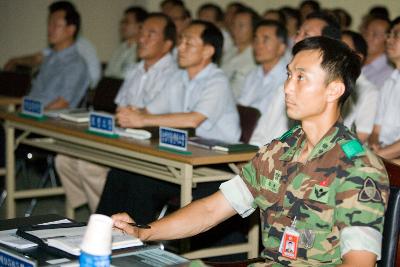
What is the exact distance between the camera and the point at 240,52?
6.42 metres

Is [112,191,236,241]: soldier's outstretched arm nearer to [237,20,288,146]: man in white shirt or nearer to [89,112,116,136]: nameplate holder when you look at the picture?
[89,112,116,136]: nameplate holder

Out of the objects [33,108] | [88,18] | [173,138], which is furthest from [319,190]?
[88,18]

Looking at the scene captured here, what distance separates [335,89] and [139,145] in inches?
58.5

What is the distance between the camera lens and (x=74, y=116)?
13.3ft

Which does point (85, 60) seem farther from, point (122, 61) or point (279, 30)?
point (279, 30)

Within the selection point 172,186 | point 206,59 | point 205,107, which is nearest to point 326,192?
point 172,186

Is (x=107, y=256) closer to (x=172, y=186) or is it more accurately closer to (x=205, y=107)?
(x=172, y=186)

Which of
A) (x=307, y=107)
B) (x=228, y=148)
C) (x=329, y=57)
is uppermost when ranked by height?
(x=329, y=57)

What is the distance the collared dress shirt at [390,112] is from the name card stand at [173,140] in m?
1.34

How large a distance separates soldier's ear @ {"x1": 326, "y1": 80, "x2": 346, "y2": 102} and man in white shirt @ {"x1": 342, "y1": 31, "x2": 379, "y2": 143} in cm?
173

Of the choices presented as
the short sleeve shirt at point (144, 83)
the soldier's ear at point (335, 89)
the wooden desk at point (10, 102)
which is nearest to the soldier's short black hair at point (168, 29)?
the short sleeve shirt at point (144, 83)

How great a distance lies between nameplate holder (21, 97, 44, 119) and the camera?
4.09 metres

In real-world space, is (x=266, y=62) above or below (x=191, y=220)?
above

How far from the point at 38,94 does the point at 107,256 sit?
384cm
